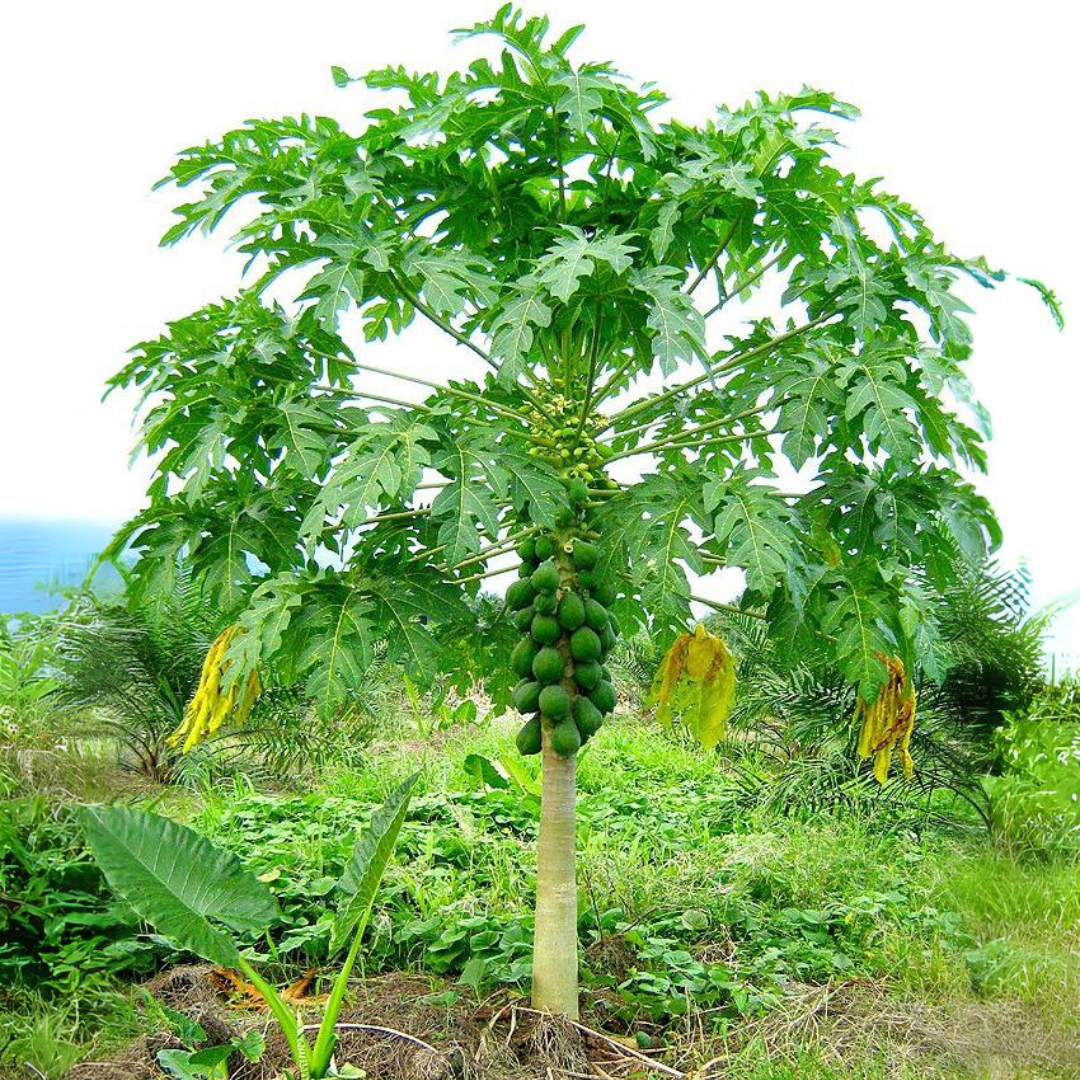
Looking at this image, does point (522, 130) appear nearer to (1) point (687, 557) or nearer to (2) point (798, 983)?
(1) point (687, 557)

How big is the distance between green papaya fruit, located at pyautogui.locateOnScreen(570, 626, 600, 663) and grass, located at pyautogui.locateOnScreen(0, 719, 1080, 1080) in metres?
1.18

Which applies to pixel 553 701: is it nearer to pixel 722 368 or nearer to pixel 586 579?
pixel 586 579

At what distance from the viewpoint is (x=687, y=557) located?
2795 millimetres

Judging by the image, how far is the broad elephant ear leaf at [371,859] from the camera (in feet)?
10.4

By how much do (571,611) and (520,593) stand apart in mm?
161

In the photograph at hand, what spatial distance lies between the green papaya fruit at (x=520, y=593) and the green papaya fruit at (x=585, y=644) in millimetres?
167

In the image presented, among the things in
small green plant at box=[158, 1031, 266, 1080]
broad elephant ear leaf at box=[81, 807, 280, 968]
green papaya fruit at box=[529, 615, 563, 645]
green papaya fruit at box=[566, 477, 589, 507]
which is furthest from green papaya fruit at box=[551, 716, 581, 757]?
small green plant at box=[158, 1031, 266, 1080]

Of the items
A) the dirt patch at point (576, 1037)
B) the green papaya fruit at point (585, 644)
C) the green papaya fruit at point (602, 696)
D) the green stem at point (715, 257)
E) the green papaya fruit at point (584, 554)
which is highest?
the green stem at point (715, 257)

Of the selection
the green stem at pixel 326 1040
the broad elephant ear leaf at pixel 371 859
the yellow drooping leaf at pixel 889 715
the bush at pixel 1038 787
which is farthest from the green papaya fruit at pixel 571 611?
the bush at pixel 1038 787

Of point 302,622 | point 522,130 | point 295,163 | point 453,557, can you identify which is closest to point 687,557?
point 453,557

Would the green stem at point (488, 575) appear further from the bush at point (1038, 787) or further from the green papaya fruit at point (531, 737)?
the bush at point (1038, 787)

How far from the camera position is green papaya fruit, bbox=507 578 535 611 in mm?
3367

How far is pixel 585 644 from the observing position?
331cm

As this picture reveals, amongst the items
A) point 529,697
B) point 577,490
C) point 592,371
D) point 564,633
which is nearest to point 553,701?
point 529,697
